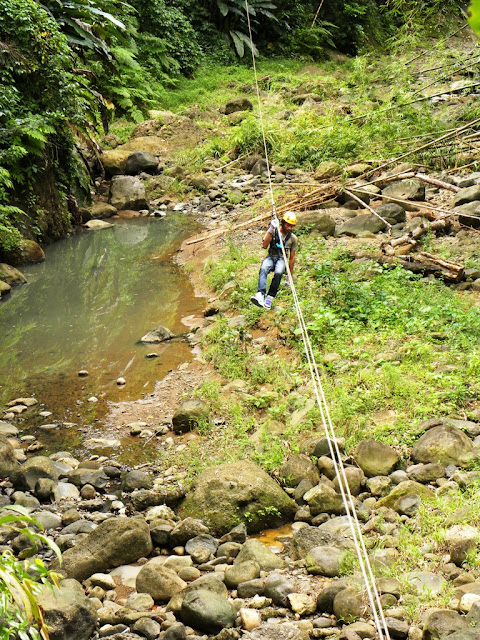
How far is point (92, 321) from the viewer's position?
9305mm

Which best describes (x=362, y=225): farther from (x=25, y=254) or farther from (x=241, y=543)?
(x=241, y=543)

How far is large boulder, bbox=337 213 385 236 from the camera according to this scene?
10.2 meters

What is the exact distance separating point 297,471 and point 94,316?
5.24 metres

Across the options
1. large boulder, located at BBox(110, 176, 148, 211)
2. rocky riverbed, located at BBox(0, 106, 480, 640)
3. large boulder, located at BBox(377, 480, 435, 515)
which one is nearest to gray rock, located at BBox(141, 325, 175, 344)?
rocky riverbed, located at BBox(0, 106, 480, 640)

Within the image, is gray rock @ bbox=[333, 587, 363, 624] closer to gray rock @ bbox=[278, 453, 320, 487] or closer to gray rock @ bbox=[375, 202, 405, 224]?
gray rock @ bbox=[278, 453, 320, 487]

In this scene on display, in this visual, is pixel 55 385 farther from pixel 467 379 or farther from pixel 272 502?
pixel 467 379

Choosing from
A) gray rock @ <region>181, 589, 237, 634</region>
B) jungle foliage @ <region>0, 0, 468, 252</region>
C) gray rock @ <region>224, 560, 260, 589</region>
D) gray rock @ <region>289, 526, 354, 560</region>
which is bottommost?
gray rock @ <region>289, 526, 354, 560</region>

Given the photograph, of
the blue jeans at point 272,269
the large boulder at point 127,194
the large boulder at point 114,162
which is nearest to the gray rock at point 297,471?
the blue jeans at point 272,269

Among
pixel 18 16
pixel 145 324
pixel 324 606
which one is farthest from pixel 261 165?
pixel 324 606

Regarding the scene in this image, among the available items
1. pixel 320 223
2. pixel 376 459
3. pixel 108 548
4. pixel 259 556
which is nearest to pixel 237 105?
pixel 320 223

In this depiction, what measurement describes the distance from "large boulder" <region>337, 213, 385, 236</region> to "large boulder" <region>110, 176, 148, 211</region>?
A: 19.4ft

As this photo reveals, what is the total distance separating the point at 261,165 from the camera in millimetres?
14875

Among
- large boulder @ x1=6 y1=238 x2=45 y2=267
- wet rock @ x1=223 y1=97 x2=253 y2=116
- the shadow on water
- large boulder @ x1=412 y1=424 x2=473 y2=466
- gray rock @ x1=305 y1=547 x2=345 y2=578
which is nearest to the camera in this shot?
gray rock @ x1=305 y1=547 x2=345 y2=578

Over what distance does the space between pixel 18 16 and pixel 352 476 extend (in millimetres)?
9611
